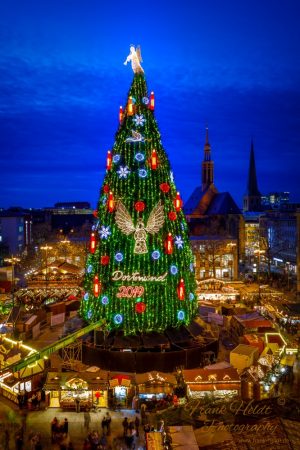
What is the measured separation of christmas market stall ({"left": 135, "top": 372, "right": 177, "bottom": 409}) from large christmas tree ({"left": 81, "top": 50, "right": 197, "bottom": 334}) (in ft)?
10.7

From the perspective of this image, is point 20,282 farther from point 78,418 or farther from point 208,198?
point 208,198

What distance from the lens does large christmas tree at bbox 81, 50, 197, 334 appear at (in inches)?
960

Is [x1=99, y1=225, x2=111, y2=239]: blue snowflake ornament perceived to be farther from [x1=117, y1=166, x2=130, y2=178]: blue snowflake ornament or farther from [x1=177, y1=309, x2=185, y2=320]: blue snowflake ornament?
[x1=177, y1=309, x2=185, y2=320]: blue snowflake ornament

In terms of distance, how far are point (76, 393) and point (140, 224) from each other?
840cm

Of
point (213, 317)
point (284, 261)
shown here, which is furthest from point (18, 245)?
point (213, 317)

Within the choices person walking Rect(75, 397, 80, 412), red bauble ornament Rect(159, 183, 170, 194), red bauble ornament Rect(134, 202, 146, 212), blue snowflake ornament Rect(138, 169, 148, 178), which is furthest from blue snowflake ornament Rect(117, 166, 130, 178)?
person walking Rect(75, 397, 80, 412)

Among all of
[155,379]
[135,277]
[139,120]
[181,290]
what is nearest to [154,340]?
[181,290]

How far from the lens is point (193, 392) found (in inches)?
818

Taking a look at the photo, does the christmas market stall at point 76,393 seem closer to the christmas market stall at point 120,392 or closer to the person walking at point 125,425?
the christmas market stall at point 120,392

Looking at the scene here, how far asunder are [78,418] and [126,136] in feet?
44.5

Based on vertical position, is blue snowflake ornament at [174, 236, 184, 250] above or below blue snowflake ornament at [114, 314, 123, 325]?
above

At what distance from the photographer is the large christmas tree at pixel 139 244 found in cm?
2439

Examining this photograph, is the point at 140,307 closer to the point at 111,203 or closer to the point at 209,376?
the point at 209,376

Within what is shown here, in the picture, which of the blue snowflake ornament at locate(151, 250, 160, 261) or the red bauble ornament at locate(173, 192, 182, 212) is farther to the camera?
the red bauble ornament at locate(173, 192, 182, 212)
